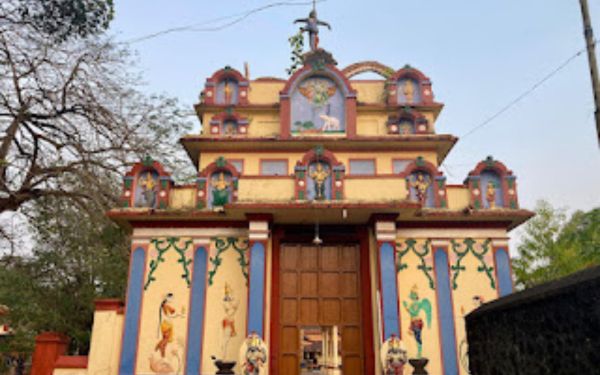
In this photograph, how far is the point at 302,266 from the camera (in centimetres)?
1327

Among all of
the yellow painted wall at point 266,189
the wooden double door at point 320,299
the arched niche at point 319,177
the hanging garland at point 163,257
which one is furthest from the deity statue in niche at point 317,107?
the hanging garland at point 163,257

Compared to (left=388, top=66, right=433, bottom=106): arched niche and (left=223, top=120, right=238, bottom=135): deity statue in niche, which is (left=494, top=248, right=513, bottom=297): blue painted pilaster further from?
(left=223, top=120, right=238, bottom=135): deity statue in niche

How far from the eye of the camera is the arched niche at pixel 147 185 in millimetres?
13266

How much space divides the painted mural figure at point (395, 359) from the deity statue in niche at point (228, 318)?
3.83 meters

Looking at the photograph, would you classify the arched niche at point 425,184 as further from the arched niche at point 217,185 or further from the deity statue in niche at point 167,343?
the deity statue in niche at point 167,343

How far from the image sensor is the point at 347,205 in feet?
39.8

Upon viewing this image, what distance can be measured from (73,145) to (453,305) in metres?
10.1

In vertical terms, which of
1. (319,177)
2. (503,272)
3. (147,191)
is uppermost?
(319,177)

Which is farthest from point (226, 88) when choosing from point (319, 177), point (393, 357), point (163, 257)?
point (393, 357)

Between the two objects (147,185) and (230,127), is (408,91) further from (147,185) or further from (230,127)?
(147,185)

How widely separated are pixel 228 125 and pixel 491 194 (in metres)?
8.58

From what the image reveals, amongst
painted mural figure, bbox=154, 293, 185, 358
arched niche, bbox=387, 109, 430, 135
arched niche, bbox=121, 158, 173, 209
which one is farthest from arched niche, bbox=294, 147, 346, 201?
painted mural figure, bbox=154, 293, 185, 358

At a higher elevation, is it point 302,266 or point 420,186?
point 420,186

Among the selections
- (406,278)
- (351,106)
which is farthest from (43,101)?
(406,278)
